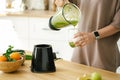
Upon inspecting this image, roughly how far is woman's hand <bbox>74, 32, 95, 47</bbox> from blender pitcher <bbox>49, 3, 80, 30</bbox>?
9 cm

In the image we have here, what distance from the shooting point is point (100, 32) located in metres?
1.83

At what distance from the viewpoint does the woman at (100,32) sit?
184 centimetres

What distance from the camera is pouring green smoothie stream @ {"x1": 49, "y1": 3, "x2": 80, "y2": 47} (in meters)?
1.60

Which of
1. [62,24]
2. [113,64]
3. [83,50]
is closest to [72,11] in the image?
[62,24]

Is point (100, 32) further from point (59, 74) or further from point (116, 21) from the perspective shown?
point (59, 74)

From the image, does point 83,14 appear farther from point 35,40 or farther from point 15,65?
point 35,40

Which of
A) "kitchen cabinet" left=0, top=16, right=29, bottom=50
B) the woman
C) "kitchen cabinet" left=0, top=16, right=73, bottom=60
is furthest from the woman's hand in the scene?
"kitchen cabinet" left=0, top=16, right=29, bottom=50

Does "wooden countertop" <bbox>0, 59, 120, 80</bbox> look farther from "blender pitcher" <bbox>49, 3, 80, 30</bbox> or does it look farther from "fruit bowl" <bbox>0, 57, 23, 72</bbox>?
"blender pitcher" <bbox>49, 3, 80, 30</bbox>

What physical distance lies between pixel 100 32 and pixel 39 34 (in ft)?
5.31

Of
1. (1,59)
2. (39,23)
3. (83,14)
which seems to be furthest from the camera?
(39,23)

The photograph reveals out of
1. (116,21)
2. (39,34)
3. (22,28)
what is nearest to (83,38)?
(116,21)

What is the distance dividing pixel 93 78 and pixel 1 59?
1.72 feet

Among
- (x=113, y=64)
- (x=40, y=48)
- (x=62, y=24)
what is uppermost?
(x=62, y=24)

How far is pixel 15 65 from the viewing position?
5.12 ft
